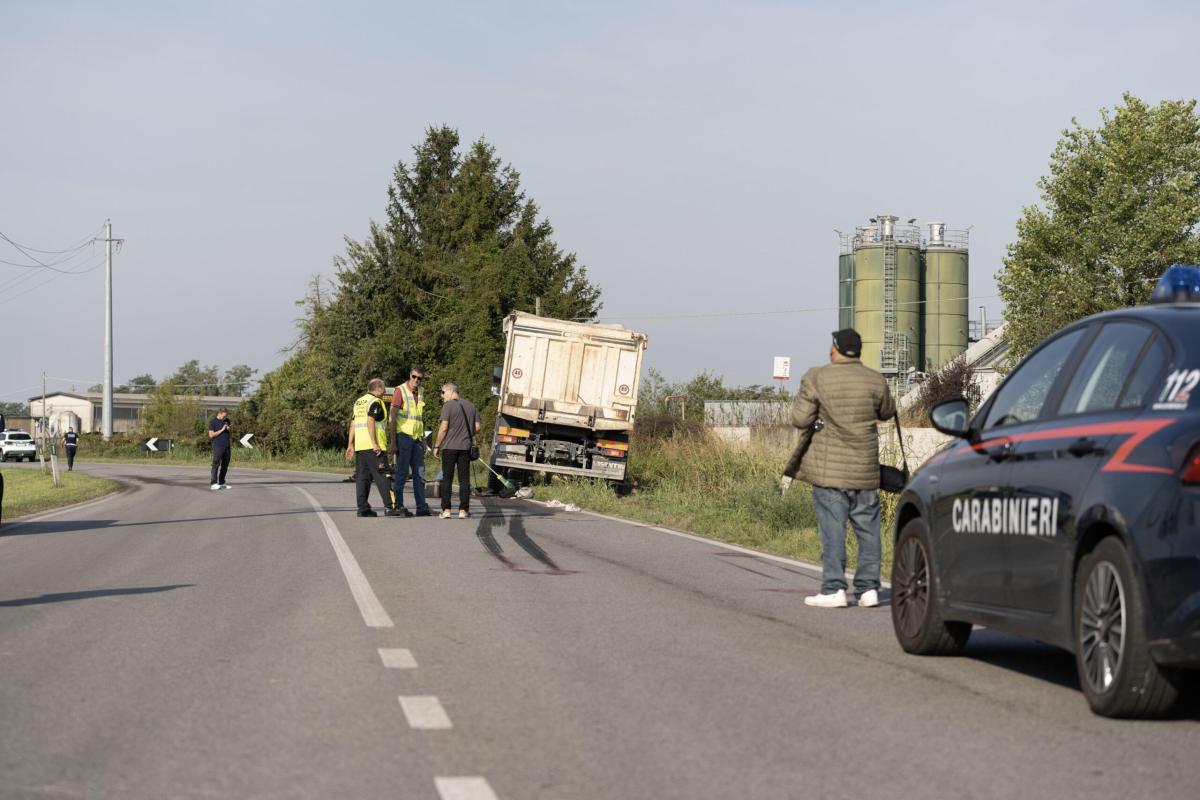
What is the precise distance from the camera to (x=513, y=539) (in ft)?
52.5

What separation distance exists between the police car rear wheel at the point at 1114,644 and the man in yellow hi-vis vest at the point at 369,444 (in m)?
14.1

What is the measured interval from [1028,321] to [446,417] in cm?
2941

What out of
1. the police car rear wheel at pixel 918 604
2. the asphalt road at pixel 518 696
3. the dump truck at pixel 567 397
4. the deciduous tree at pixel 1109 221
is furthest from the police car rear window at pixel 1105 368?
the deciduous tree at pixel 1109 221


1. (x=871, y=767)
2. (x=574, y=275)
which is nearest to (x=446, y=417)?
(x=871, y=767)

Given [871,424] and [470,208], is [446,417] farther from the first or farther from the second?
[470,208]

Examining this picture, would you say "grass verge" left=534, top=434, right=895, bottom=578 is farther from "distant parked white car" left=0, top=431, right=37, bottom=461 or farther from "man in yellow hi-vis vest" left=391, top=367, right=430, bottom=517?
"distant parked white car" left=0, top=431, right=37, bottom=461

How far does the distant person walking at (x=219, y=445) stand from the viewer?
31.7 metres

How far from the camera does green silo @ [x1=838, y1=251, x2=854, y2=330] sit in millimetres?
80312

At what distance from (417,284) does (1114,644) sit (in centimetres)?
6038

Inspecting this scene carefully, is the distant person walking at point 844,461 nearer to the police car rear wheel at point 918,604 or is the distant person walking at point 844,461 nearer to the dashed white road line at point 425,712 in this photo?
the police car rear wheel at point 918,604

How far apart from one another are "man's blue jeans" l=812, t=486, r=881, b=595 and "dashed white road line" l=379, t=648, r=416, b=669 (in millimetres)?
3537

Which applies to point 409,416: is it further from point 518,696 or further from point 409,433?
point 518,696

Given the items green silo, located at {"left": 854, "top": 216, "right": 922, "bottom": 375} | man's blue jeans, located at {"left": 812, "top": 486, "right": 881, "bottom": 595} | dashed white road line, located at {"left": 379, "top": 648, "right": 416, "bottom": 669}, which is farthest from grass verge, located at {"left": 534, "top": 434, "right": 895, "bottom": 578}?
green silo, located at {"left": 854, "top": 216, "right": 922, "bottom": 375}

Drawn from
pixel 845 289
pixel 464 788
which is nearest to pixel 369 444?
pixel 464 788
